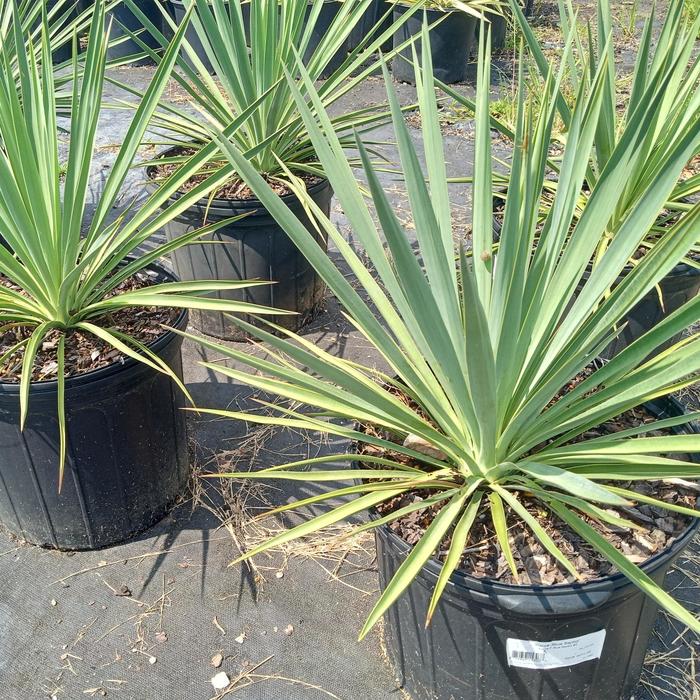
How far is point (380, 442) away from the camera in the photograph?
122 centimetres

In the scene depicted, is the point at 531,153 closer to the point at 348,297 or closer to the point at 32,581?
the point at 348,297

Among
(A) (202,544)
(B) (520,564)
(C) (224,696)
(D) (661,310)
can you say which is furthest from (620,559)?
(D) (661,310)

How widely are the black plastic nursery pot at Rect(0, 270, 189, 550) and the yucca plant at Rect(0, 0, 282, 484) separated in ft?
0.22

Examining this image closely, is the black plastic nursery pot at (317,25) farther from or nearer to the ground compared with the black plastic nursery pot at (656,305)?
farther from the ground

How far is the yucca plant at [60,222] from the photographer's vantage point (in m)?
1.41

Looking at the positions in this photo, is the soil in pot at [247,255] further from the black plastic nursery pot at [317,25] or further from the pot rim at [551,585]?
the black plastic nursery pot at [317,25]

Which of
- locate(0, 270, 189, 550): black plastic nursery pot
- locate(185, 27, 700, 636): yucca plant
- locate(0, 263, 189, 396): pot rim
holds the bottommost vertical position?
locate(0, 270, 189, 550): black plastic nursery pot

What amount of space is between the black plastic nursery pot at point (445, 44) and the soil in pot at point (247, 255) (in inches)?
97.4

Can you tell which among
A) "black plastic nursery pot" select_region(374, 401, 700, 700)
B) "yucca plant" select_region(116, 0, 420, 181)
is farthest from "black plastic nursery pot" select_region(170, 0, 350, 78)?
"black plastic nursery pot" select_region(374, 401, 700, 700)

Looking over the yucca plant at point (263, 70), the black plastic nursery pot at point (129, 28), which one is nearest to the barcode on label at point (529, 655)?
the yucca plant at point (263, 70)

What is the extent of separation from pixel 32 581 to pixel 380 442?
0.96 meters

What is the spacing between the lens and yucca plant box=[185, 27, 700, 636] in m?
1.00

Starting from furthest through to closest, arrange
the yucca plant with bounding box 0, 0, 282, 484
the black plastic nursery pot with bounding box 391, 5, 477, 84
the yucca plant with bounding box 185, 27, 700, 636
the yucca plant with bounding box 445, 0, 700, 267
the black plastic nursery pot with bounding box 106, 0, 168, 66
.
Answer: the black plastic nursery pot with bounding box 106, 0, 168, 66 → the black plastic nursery pot with bounding box 391, 5, 477, 84 → the yucca plant with bounding box 445, 0, 700, 267 → the yucca plant with bounding box 0, 0, 282, 484 → the yucca plant with bounding box 185, 27, 700, 636

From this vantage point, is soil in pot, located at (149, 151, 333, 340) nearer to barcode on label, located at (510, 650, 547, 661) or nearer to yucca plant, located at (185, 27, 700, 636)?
yucca plant, located at (185, 27, 700, 636)
